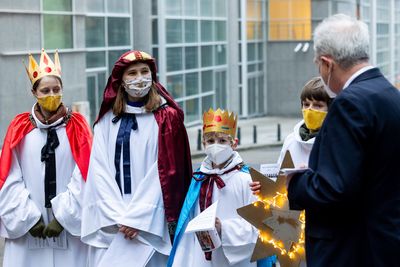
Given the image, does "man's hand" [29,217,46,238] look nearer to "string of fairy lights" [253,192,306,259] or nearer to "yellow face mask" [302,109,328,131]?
"string of fairy lights" [253,192,306,259]

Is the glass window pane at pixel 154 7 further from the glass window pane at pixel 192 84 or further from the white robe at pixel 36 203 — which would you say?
the white robe at pixel 36 203

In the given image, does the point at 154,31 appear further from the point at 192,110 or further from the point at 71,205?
the point at 71,205

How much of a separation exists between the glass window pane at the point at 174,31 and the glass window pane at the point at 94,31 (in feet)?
15.4

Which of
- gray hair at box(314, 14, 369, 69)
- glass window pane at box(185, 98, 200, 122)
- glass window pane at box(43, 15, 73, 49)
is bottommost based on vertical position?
glass window pane at box(185, 98, 200, 122)

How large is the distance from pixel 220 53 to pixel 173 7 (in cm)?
554

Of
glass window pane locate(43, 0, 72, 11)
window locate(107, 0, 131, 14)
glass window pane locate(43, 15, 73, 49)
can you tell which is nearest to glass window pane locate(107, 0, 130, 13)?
window locate(107, 0, 131, 14)

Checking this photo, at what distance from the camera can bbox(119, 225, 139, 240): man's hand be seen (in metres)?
6.13

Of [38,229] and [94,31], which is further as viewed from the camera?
[94,31]

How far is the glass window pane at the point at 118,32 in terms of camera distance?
93.0ft

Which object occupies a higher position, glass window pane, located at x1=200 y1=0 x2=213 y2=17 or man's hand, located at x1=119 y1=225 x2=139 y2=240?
glass window pane, located at x1=200 y1=0 x2=213 y2=17

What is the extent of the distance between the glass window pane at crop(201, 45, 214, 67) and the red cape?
1143 inches

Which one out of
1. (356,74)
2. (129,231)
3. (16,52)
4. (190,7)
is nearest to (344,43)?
(356,74)

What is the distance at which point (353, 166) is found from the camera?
11.9ft

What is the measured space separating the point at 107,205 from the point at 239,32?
3478 cm
